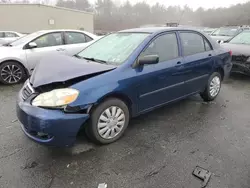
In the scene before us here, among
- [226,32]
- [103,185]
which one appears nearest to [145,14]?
[226,32]

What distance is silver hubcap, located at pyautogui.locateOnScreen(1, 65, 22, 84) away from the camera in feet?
18.5

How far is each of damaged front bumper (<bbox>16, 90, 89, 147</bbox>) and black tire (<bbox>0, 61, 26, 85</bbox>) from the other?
3601 millimetres

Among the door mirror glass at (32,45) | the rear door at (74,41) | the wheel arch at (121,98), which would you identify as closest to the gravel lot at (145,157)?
the wheel arch at (121,98)

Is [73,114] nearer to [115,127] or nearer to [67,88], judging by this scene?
[67,88]

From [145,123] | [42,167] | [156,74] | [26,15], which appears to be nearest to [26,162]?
[42,167]

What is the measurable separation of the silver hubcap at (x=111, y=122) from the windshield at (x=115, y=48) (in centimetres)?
68

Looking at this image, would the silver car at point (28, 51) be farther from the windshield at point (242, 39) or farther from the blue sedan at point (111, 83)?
the windshield at point (242, 39)

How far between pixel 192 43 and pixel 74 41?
3.97m

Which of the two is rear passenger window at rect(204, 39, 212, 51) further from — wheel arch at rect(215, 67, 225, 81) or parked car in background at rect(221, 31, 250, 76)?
parked car in background at rect(221, 31, 250, 76)

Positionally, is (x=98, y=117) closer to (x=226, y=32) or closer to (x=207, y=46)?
(x=207, y=46)

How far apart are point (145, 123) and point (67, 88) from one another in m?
1.60

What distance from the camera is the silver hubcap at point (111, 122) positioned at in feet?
9.28

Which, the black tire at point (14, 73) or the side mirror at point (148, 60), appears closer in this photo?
the side mirror at point (148, 60)


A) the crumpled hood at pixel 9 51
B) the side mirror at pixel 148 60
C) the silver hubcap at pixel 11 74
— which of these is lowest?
the silver hubcap at pixel 11 74
